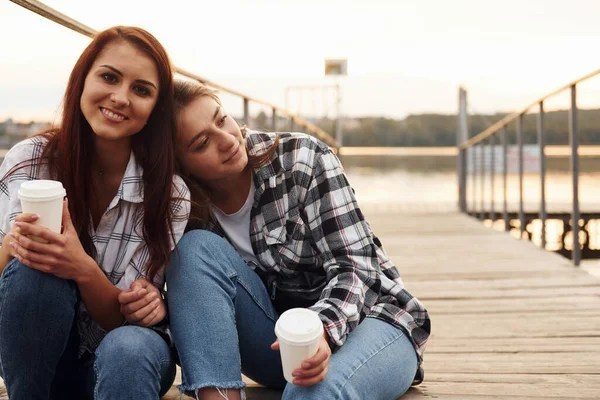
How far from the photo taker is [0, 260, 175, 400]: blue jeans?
3.71ft

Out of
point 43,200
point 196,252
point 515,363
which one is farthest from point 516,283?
point 43,200

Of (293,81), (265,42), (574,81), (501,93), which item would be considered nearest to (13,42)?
(574,81)

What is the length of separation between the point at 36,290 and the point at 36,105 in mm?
752

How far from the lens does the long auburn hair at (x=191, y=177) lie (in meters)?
1.42

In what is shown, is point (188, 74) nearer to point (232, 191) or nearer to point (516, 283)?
point (232, 191)

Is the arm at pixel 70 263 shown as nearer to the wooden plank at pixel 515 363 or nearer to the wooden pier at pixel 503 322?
the wooden pier at pixel 503 322

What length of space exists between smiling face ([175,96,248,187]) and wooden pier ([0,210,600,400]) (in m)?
0.51

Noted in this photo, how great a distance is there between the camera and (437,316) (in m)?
2.38

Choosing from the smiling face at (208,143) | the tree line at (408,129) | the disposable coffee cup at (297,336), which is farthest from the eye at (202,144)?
the tree line at (408,129)

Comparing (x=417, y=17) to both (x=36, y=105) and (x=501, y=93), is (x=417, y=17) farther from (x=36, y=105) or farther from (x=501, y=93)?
(x=36, y=105)

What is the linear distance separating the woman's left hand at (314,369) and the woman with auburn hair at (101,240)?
0.87 feet

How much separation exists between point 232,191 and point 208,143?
14 centimetres

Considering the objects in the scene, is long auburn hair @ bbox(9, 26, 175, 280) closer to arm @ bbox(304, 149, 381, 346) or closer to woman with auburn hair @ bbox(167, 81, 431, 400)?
woman with auburn hair @ bbox(167, 81, 431, 400)

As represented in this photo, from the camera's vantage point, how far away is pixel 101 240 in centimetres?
132
